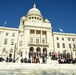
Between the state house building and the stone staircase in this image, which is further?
the state house building

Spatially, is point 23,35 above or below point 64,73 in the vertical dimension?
above

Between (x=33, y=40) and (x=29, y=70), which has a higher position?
(x=33, y=40)

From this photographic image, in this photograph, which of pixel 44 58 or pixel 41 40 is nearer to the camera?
pixel 44 58

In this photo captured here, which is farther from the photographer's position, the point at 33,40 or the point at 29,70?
the point at 33,40

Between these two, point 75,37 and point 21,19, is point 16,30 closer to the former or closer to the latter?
point 21,19

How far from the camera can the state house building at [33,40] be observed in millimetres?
35781

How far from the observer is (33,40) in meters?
38.8

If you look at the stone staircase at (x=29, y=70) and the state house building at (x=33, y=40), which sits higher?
the state house building at (x=33, y=40)

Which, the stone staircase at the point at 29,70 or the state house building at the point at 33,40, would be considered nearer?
the stone staircase at the point at 29,70

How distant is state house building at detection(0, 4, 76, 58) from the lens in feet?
117

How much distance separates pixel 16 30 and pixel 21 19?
14976 mm

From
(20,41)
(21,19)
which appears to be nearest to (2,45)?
(20,41)

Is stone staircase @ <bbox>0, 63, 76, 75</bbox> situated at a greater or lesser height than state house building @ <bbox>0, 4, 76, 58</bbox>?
lesser

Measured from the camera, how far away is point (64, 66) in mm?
13820
